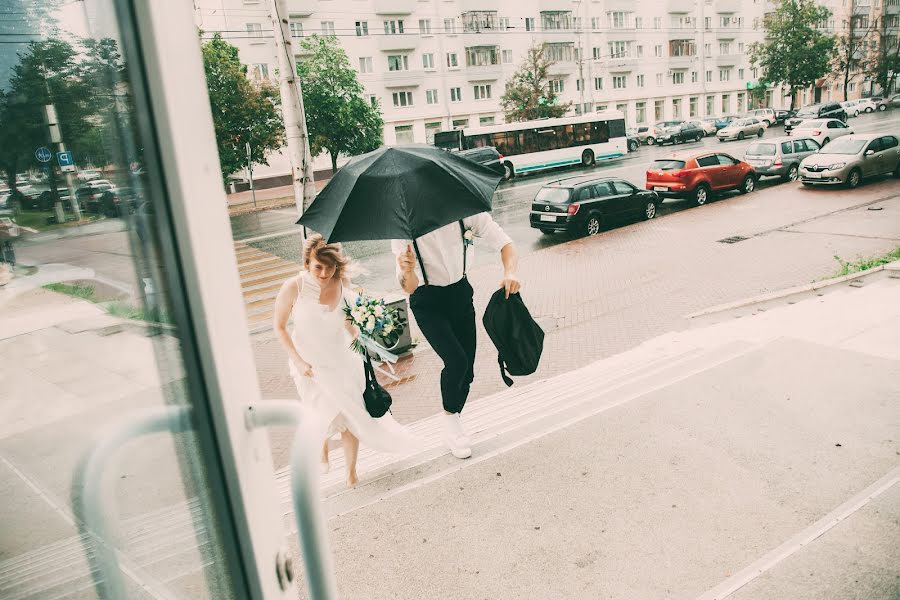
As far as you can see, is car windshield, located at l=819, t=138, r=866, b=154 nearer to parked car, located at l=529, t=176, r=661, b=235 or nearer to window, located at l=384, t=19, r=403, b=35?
parked car, located at l=529, t=176, r=661, b=235

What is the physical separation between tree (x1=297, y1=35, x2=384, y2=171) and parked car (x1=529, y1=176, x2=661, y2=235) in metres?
18.5

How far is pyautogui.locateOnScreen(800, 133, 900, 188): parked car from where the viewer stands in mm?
19719

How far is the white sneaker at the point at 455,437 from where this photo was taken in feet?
14.8

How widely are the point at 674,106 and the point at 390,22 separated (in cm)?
3086

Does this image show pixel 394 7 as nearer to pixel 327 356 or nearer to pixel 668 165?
pixel 668 165

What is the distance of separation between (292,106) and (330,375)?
485 centimetres

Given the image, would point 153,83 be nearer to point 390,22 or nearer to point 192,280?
point 192,280

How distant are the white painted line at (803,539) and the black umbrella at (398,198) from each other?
2.43m


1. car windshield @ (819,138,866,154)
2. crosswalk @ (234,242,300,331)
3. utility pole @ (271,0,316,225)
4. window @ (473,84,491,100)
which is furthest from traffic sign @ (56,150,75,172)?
window @ (473,84,491,100)

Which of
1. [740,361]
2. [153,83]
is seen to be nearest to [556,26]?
[740,361]

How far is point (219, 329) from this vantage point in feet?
3.34

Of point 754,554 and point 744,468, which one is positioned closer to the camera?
point 754,554

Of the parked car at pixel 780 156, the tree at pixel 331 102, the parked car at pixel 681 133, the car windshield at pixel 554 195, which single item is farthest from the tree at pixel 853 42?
the car windshield at pixel 554 195

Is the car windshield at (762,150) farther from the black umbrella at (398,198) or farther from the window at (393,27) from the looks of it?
the window at (393,27)
